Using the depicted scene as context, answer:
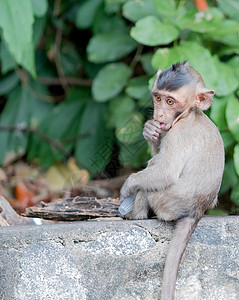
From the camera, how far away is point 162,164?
3.41 m

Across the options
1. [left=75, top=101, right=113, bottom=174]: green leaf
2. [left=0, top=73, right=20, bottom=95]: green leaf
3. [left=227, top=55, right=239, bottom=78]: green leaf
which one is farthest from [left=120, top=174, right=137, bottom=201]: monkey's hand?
[left=0, top=73, right=20, bottom=95]: green leaf

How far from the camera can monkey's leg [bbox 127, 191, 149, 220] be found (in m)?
3.52

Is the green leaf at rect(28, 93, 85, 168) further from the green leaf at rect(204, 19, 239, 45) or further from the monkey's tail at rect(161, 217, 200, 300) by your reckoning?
the monkey's tail at rect(161, 217, 200, 300)

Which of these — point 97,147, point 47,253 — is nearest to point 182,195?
point 47,253

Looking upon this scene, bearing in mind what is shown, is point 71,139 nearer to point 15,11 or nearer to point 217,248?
point 15,11

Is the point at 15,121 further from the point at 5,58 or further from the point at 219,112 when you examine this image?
the point at 219,112

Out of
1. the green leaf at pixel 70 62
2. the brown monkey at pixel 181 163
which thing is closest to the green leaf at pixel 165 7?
the brown monkey at pixel 181 163

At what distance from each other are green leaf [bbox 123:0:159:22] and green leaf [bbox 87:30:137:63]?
0.72 m

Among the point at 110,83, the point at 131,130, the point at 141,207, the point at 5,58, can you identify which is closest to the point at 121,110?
the point at 110,83

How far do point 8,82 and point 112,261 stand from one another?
15.0 feet

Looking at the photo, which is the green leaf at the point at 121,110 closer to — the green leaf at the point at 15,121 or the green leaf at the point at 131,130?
the green leaf at the point at 131,130

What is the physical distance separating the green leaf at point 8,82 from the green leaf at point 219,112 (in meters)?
3.35

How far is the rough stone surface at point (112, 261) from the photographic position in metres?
3.08

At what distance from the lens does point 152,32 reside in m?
4.77
